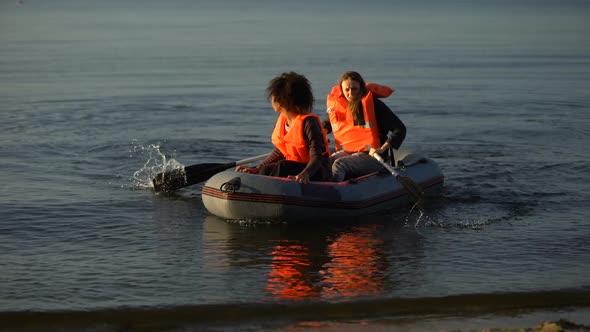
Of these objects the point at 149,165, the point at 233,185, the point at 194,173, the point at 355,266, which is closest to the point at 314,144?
the point at 233,185

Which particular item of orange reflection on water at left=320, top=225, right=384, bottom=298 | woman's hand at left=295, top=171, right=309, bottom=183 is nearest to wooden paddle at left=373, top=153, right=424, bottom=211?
orange reflection on water at left=320, top=225, right=384, bottom=298

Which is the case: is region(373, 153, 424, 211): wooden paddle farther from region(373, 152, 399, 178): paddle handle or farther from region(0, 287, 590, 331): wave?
region(0, 287, 590, 331): wave

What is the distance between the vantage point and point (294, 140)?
9062mm

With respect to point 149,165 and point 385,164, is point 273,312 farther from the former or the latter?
point 149,165

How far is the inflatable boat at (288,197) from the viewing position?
8.93 meters

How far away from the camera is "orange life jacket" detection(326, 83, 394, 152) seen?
9836mm

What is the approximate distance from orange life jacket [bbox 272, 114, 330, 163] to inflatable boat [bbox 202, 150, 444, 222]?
0.32m

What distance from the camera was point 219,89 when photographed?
18391mm

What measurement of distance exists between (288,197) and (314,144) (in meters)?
0.52

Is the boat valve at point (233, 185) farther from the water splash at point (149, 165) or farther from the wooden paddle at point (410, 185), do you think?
the water splash at point (149, 165)

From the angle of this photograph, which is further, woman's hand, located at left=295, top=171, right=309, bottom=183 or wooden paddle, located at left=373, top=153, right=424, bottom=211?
wooden paddle, located at left=373, top=153, right=424, bottom=211

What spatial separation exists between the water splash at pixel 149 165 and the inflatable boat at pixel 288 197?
5.07 ft

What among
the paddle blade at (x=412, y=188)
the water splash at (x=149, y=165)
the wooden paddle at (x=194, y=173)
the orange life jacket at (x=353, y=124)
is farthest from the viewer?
the water splash at (x=149, y=165)

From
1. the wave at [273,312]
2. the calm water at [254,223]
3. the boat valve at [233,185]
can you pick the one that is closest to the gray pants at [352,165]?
the calm water at [254,223]
